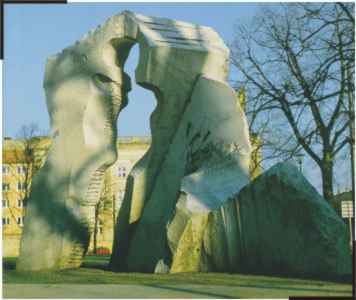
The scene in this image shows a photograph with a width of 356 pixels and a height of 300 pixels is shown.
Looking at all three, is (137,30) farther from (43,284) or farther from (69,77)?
(43,284)

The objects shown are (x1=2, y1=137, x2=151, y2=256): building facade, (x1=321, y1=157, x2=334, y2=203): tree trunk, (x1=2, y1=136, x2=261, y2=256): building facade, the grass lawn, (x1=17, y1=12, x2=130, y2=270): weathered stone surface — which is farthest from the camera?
(x1=2, y1=137, x2=151, y2=256): building facade

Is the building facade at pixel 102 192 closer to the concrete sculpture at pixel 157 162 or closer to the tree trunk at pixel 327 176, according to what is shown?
the tree trunk at pixel 327 176

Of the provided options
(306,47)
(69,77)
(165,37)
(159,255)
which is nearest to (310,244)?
(159,255)

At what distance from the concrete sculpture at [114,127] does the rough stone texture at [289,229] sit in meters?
2.29

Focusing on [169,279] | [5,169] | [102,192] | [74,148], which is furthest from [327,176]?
[5,169]

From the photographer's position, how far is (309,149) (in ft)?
74.8

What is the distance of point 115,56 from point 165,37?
4.61 ft

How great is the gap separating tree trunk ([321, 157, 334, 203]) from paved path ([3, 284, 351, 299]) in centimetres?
1227

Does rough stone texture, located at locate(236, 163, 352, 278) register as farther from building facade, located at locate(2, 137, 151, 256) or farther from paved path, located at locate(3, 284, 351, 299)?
building facade, located at locate(2, 137, 151, 256)

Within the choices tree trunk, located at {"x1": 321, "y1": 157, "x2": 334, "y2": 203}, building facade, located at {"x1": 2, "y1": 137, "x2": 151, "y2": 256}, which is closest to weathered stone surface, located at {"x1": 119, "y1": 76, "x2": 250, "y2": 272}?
tree trunk, located at {"x1": 321, "y1": 157, "x2": 334, "y2": 203}

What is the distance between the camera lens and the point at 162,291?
32.1 feet

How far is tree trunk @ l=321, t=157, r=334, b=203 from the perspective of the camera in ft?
72.7

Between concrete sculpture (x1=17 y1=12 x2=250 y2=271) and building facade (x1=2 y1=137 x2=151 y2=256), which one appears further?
building facade (x1=2 y1=137 x2=151 y2=256)

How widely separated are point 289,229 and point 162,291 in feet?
11.0
